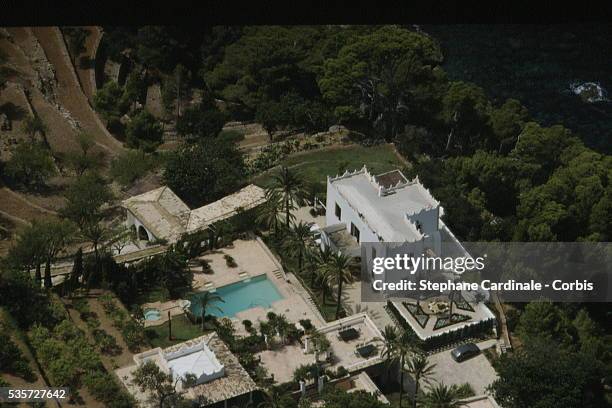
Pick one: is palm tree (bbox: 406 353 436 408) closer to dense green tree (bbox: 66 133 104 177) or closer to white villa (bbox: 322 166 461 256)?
white villa (bbox: 322 166 461 256)

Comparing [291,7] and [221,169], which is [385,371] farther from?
[291,7]

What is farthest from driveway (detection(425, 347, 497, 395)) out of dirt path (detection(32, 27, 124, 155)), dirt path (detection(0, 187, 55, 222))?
dirt path (detection(32, 27, 124, 155))

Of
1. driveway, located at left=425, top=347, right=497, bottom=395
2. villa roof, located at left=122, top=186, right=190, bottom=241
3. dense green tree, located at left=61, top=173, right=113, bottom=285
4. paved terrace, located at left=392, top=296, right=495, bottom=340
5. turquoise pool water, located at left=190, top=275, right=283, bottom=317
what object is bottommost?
driveway, located at left=425, top=347, right=497, bottom=395

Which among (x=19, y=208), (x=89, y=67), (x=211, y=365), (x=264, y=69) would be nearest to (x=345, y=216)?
(x=211, y=365)

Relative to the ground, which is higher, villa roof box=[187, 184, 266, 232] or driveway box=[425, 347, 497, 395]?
villa roof box=[187, 184, 266, 232]

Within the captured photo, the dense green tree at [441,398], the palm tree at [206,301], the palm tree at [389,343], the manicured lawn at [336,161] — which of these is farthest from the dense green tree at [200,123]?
the dense green tree at [441,398]

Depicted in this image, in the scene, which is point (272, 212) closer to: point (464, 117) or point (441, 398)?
point (441, 398)
